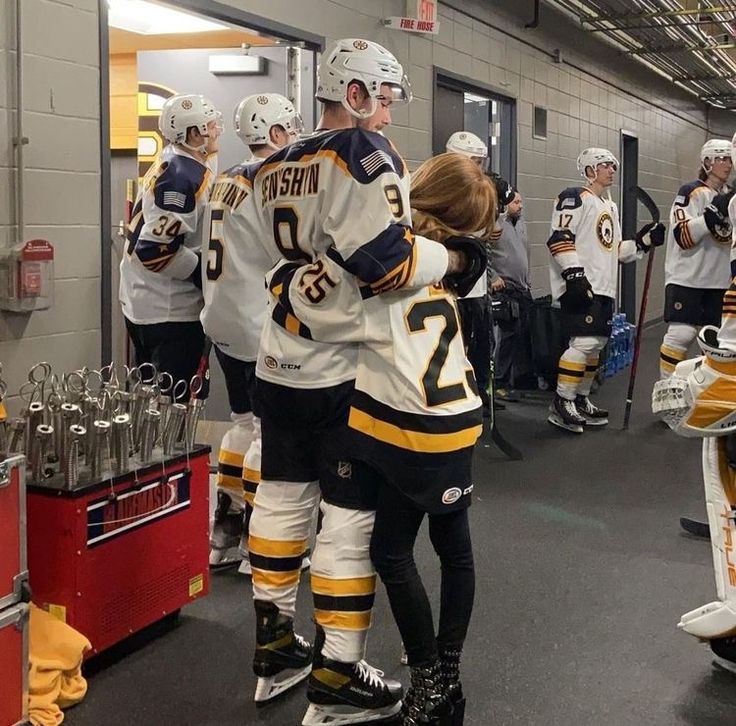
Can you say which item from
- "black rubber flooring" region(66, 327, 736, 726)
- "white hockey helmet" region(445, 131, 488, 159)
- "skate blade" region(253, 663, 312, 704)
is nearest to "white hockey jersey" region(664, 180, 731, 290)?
"white hockey helmet" region(445, 131, 488, 159)

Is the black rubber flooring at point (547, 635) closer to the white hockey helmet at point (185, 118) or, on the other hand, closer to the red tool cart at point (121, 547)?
the red tool cart at point (121, 547)

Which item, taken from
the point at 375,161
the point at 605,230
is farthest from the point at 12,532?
the point at 605,230

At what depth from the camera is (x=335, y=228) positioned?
7.20 ft

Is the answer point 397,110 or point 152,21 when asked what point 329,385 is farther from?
point 152,21

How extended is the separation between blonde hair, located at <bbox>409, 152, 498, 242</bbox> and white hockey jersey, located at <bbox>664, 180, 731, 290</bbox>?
4.00m

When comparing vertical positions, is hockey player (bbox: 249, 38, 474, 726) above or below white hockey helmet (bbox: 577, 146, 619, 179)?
below

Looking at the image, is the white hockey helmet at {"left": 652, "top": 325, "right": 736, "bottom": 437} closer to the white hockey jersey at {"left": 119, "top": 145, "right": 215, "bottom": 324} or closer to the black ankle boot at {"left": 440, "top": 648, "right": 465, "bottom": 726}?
the black ankle boot at {"left": 440, "top": 648, "right": 465, "bottom": 726}

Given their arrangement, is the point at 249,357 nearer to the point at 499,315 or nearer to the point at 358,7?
the point at 358,7

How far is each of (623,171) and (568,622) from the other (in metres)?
9.02

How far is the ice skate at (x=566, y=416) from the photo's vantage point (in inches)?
235

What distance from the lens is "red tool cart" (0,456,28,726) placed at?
2.25 metres

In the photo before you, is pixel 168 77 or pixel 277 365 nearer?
pixel 277 365

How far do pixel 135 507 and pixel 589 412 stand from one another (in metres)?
4.03

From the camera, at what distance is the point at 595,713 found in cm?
248
